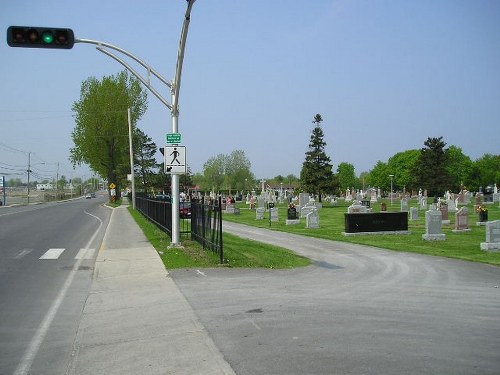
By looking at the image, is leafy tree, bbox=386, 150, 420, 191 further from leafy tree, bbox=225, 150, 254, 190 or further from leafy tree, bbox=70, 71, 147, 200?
leafy tree, bbox=70, 71, 147, 200

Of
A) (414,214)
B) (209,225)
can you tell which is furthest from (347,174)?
(209,225)

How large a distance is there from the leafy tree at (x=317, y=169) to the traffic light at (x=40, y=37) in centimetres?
5001

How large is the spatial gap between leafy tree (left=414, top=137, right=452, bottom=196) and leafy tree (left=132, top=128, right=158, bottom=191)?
1724 inches

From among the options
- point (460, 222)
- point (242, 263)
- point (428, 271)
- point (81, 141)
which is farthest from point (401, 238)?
point (81, 141)

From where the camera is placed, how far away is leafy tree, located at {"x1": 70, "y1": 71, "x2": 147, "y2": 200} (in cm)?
6950

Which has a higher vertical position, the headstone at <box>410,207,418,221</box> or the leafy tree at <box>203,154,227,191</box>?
the leafy tree at <box>203,154,227,191</box>

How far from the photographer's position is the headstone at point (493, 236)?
1694 cm

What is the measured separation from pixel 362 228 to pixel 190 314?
16.8 m

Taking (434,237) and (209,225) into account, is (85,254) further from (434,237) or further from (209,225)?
(434,237)

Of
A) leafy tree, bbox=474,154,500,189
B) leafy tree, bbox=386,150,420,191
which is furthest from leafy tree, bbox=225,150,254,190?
leafy tree, bbox=474,154,500,189

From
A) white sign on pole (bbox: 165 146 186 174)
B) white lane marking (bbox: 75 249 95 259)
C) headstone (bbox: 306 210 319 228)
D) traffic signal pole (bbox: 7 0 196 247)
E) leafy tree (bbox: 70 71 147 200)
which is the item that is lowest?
white lane marking (bbox: 75 249 95 259)

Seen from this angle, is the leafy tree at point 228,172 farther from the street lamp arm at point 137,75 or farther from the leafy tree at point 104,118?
the street lamp arm at point 137,75

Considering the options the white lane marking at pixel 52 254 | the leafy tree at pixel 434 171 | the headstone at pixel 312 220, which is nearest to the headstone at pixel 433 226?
the headstone at pixel 312 220

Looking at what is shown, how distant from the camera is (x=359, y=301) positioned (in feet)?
29.7
